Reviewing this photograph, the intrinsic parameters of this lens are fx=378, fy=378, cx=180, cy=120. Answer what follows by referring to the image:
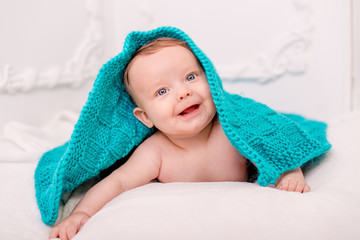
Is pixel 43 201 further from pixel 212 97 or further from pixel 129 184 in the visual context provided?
pixel 212 97

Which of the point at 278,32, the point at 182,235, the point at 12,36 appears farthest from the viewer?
the point at 278,32

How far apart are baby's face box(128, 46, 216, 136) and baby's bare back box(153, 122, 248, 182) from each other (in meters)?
0.09

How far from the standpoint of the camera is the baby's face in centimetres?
98

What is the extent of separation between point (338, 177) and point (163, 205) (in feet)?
1.47

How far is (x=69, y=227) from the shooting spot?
850mm

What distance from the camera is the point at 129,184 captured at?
101 cm

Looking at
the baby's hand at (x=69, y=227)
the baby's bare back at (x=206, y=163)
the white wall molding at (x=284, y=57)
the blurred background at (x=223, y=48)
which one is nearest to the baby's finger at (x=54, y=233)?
the baby's hand at (x=69, y=227)

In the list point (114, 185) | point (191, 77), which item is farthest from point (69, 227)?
point (191, 77)

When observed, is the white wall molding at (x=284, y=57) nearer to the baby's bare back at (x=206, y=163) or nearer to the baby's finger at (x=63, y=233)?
the baby's bare back at (x=206, y=163)

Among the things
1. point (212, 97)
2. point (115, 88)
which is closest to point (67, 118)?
point (115, 88)

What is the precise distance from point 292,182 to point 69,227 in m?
0.53

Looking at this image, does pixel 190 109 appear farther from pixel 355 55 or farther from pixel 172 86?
pixel 355 55

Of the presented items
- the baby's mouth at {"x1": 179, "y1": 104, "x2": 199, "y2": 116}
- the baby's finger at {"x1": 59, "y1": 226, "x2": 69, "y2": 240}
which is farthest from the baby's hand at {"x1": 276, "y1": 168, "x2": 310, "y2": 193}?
the baby's finger at {"x1": 59, "y1": 226, "x2": 69, "y2": 240}

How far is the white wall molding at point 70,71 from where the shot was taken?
1526mm
